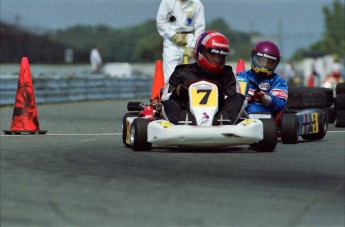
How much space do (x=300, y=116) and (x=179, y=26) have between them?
14.2ft

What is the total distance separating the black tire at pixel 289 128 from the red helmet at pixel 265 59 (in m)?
0.75

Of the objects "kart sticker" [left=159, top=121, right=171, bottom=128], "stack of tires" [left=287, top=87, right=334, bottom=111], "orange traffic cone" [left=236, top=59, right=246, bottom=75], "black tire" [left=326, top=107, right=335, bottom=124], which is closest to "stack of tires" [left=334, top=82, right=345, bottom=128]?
"black tire" [left=326, top=107, right=335, bottom=124]

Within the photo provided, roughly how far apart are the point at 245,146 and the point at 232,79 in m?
0.70

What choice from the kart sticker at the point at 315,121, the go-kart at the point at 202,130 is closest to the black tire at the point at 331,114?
the kart sticker at the point at 315,121

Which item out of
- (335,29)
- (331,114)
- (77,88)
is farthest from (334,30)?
(331,114)

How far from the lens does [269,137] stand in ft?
32.4

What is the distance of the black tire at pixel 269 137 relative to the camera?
9.82 m

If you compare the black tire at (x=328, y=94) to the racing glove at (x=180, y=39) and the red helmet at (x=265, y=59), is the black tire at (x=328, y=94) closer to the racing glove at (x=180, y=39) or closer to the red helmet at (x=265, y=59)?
the red helmet at (x=265, y=59)

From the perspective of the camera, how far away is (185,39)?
15.2m

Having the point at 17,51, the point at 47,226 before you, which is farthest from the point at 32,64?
the point at 47,226

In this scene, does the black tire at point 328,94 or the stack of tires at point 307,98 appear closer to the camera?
the stack of tires at point 307,98

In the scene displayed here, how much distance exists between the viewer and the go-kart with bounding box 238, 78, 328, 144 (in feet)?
35.6

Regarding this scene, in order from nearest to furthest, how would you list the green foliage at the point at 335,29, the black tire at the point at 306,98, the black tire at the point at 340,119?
the black tire at the point at 306,98
the black tire at the point at 340,119
the green foliage at the point at 335,29

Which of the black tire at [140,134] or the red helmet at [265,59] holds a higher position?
the red helmet at [265,59]
